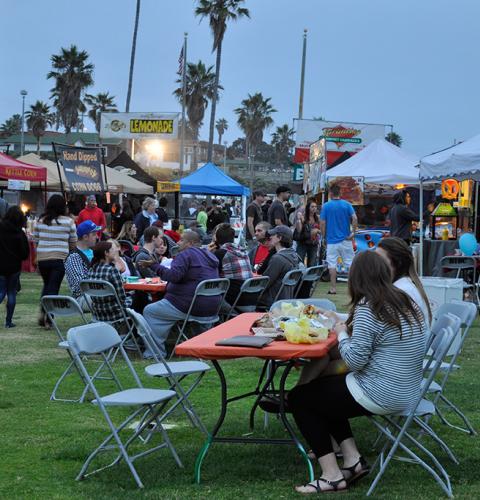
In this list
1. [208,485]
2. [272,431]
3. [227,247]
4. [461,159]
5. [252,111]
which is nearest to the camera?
[208,485]

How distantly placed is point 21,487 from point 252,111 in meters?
84.0

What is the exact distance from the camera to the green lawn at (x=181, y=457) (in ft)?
15.4

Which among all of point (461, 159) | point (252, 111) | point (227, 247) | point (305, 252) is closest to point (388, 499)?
point (227, 247)

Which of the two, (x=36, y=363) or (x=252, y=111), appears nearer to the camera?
(x=36, y=363)

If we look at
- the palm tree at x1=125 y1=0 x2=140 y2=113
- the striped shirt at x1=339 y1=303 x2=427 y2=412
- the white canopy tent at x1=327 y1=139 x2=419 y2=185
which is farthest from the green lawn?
the palm tree at x1=125 y1=0 x2=140 y2=113

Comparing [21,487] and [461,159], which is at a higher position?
[461,159]

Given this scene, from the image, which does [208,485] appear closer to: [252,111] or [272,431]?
[272,431]

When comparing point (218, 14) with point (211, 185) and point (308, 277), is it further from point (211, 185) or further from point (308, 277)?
point (308, 277)

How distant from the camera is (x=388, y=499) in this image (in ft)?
14.6

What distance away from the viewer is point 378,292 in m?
4.62

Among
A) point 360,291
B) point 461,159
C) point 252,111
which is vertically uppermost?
point 252,111

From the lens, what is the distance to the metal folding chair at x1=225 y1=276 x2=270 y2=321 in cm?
950

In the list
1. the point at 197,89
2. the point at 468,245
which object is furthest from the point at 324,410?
the point at 197,89

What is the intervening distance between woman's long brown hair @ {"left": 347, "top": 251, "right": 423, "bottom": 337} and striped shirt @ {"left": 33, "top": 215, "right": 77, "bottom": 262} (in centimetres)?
696
